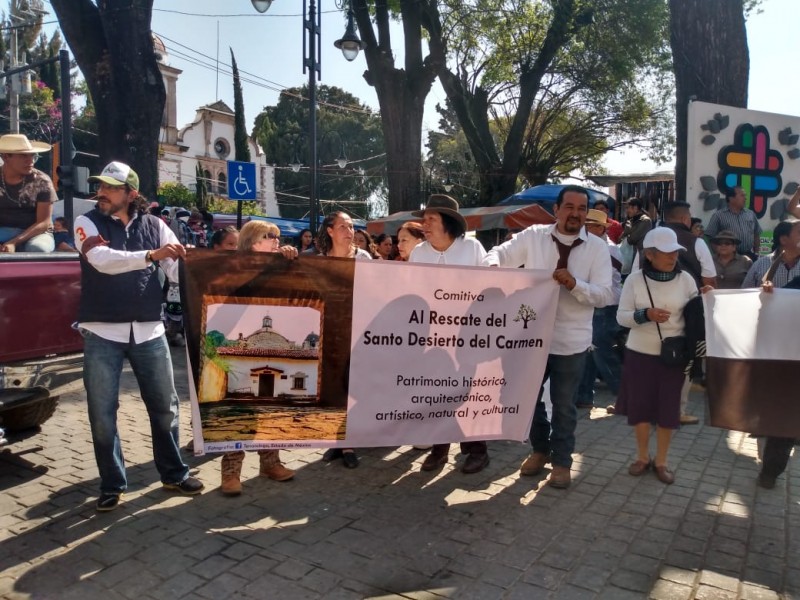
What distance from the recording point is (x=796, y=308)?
14.0 ft

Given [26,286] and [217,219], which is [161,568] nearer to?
[26,286]

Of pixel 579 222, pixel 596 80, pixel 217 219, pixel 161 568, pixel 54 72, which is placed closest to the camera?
pixel 161 568

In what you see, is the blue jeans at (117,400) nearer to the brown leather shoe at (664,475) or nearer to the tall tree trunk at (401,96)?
the brown leather shoe at (664,475)

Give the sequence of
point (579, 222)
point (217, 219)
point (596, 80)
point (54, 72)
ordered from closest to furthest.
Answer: point (579, 222)
point (596, 80)
point (217, 219)
point (54, 72)

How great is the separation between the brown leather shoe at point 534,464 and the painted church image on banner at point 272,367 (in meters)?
1.67

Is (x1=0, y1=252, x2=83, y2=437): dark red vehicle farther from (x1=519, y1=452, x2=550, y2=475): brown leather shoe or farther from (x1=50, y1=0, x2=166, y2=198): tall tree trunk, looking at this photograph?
(x1=50, y1=0, x2=166, y2=198): tall tree trunk

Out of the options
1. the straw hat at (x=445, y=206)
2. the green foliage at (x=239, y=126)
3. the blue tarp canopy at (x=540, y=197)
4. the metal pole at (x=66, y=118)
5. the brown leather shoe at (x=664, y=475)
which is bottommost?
the brown leather shoe at (x=664, y=475)

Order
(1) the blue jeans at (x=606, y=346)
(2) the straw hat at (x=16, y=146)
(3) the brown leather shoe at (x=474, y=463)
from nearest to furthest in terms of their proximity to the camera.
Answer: (3) the brown leather shoe at (x=474, y=463)
(2) the straw hat at (x=16, y=146)
(1) the blue jeans at (x=606, y=346)

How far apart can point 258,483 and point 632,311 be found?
9.41 ft

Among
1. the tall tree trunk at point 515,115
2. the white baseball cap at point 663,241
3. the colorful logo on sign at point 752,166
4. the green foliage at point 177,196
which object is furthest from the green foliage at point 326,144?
the white baseball cap at point 663,241

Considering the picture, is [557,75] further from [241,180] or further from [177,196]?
[177,196]

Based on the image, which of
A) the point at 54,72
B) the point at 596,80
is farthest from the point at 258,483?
the point at 54,72

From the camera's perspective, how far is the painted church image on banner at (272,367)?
4.11 m

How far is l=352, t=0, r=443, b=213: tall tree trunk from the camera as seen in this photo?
54.7ft
